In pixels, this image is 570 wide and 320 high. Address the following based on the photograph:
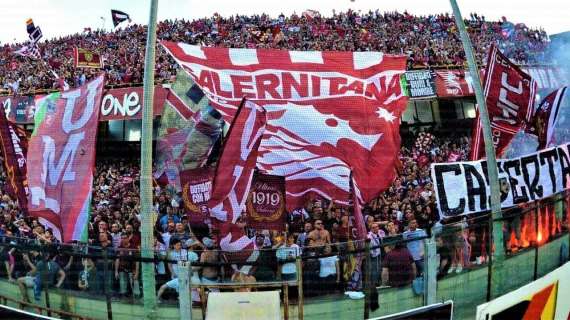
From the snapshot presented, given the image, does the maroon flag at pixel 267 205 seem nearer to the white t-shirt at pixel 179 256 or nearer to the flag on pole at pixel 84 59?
the white t-shirt at pixel 179 256

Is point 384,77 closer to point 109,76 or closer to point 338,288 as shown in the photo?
point 338,288

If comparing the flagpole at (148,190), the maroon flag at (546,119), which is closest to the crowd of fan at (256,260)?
the flagpole at (148,190)

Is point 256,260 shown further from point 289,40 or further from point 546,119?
point 289,40

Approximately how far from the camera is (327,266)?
513 centimetres

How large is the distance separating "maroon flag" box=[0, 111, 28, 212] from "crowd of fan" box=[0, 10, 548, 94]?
12.8m

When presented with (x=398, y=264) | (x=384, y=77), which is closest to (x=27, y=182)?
(x=398, y=264)

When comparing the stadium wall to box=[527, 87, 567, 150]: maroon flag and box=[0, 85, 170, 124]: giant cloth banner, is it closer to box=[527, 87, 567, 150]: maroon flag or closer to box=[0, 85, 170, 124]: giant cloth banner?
box=[527, 87, 567, 150]: maroon flag

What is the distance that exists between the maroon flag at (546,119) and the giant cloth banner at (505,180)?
0.94 metres

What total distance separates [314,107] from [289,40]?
1668cm

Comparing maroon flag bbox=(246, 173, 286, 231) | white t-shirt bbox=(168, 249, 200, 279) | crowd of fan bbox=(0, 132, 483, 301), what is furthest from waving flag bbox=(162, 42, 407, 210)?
white t-shirt bbox=(168, 249, 200, 279)

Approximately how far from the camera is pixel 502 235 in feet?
19.2

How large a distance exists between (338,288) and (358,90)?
10.7 feet

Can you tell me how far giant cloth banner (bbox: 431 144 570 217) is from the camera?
19.8 feet

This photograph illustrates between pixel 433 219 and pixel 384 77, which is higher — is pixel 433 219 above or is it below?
below
